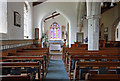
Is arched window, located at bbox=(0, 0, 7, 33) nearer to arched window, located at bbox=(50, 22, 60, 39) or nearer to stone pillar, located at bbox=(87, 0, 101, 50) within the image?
stone pillar, located at bbox=(87, 0, 101, 50)

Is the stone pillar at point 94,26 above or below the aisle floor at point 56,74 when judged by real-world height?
above

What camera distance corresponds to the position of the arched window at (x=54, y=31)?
18016 mm

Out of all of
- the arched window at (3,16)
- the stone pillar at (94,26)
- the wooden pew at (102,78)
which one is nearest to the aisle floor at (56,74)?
the stone pillar at (94,26)

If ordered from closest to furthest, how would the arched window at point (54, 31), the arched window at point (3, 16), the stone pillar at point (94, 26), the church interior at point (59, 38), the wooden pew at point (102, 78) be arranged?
the wooden pew at point (102, 78), the church interior at point (59, 38), the arched window at point (3, 16), the stone pillar at point (94, 26), the arched window at point (54, 31)

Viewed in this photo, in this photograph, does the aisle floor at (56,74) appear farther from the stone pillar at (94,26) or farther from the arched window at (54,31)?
the arched window at (54,31)

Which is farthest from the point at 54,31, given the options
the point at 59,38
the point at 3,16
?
the point at 3,16

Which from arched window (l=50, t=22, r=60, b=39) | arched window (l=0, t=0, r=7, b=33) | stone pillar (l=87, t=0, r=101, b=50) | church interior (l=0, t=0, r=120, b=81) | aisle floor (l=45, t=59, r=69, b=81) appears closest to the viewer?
church interior (l=0, t=0, r=120, b=81)

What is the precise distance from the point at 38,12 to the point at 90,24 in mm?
6170

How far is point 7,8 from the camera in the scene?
15.4 ft

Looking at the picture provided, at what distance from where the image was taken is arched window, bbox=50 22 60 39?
59.1 ft

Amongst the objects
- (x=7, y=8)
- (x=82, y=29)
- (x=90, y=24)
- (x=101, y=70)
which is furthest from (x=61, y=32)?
(x=101, y=70)

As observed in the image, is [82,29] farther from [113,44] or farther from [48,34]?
[48,34]

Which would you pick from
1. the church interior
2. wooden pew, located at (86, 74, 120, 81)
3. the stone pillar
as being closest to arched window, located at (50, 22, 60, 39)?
the church interior


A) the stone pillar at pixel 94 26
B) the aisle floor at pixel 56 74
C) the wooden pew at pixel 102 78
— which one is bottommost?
the aisle floor at pixel 56 74
